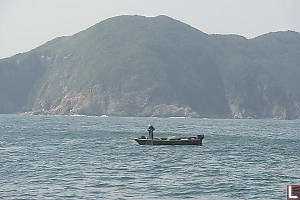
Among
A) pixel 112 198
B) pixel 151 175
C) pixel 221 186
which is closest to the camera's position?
pixel 112 198

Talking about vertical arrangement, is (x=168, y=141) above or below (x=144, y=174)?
above

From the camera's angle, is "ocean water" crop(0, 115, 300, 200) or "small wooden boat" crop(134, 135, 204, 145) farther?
"small wooden boat" crop(134, 135, 204, 145)

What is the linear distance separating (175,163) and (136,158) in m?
5.84

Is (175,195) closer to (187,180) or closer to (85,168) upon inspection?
(187,180)

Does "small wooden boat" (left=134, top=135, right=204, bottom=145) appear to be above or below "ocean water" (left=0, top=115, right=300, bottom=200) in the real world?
above

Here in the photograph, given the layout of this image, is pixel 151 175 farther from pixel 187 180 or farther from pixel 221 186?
pixel 221 186

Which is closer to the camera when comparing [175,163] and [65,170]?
[65,170]

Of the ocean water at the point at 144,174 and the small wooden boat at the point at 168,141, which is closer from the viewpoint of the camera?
the ocean water at the point at 144,174

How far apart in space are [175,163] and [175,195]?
16.8 m

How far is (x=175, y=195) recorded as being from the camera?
3091 centimetres

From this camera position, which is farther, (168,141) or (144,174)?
(168,141)

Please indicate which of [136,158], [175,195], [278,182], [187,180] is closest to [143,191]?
[175,195]

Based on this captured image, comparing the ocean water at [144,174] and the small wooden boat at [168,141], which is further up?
the small wooden boat at [168,141]

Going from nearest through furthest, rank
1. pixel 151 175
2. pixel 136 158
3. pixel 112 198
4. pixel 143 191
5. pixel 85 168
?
pixel 112 198 → pixel 143 191 → pixel 151 175 → pixel 85 168 → pixel 136 158
